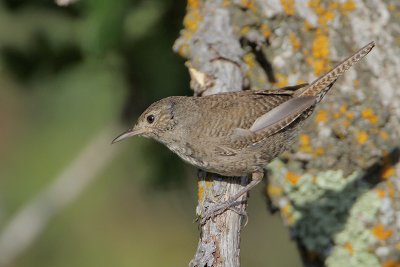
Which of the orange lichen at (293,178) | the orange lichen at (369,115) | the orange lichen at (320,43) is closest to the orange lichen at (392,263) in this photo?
the orange lichen at (293,178)

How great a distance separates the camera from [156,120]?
15.3ft

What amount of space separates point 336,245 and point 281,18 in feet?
4.95

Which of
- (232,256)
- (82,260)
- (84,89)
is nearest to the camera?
(232,256)

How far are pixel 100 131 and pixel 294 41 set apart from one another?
2.74 metres

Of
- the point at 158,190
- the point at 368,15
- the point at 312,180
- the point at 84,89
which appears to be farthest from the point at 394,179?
the point at 84,89

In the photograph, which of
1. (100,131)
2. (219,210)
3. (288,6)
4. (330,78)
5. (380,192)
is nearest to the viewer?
(219,210)

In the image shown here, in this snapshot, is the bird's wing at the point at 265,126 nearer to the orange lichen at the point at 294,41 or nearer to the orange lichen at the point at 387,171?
the orange lichen at the point at 294,41

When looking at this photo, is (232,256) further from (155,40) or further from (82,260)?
(82,260)

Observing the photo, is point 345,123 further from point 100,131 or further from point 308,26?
point 100,131

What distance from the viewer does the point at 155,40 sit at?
18.2 feet

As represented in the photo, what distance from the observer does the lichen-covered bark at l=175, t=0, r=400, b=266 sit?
4.62 meters

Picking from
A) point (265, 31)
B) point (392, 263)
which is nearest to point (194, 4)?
point (265, 31)

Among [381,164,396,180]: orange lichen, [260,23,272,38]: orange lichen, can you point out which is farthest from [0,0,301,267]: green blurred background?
[381,164,396,180]: orange lichen

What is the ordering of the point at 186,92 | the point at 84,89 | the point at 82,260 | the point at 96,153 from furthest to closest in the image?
the point at 82,260 → the point at 96,153 → the point at 84,89 → the point at 186,92
